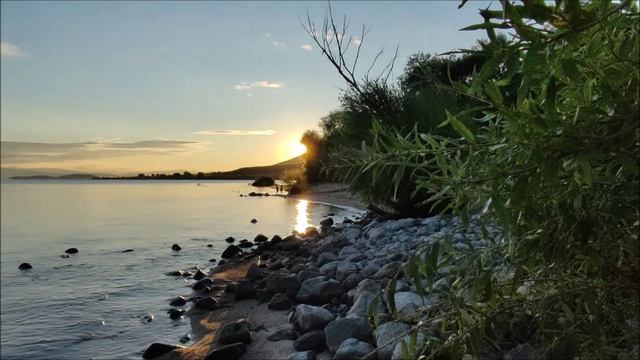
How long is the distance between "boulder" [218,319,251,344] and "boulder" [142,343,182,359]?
1.03 m

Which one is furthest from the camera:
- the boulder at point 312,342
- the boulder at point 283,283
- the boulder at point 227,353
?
the boulder at point 283,283

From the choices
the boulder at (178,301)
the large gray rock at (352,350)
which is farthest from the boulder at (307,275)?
the large gray rock at (352,350)

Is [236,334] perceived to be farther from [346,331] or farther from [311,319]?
[346,331]

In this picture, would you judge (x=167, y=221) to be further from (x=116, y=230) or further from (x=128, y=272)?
(x=128, y=272)

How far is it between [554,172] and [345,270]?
8525mm

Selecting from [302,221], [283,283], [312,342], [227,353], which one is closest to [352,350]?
[312,342]

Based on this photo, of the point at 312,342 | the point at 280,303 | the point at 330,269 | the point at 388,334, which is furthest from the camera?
the point at 330,269

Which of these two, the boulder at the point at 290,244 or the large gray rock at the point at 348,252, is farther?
the boulder at the point at 290,244

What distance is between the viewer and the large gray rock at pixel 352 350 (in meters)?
5.38

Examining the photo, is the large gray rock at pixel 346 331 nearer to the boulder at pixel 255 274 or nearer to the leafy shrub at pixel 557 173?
the leafy shrub at pixel 557 173

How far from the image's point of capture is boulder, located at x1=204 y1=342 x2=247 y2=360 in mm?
6851

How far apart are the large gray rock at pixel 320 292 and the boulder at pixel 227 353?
6.35 feet

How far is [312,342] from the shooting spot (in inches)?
250

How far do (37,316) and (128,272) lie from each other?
5.28 meters
